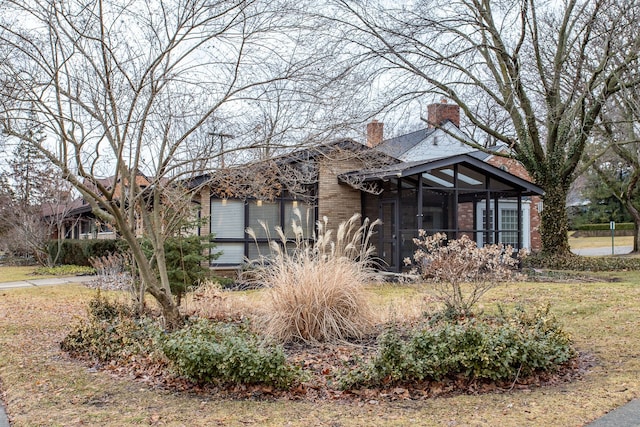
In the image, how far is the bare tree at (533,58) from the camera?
12.7 metres

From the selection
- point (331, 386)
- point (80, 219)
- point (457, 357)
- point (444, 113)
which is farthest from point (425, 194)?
point (80, 219)

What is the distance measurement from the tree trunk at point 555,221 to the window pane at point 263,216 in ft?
26.7

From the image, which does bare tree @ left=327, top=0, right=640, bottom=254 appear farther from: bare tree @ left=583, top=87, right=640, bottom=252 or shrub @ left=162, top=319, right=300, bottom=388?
shrub @ left=162, top=319, right=300, bottom=388

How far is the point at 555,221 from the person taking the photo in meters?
16.6

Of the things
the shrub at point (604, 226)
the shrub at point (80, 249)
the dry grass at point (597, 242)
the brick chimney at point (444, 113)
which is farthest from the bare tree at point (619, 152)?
the shrub at point (80, 249)

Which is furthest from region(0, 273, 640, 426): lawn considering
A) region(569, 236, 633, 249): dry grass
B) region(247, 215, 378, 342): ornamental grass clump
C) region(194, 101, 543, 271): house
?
region(569, 236, 633, 249): dry grass

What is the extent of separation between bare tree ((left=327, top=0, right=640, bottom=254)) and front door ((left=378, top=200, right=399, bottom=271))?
2.87m

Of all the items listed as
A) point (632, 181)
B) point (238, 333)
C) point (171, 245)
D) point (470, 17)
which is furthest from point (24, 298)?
point (632, 181)

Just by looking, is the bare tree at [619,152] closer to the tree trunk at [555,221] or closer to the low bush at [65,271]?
the tree trunk at [555,221]

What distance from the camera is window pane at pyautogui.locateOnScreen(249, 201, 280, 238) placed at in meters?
14.5

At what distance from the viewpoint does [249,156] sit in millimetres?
7141

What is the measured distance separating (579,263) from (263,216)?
8833 millimetres

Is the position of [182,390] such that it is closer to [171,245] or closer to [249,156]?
[249,156]

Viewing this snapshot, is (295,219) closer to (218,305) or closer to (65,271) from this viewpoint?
(218,305)
